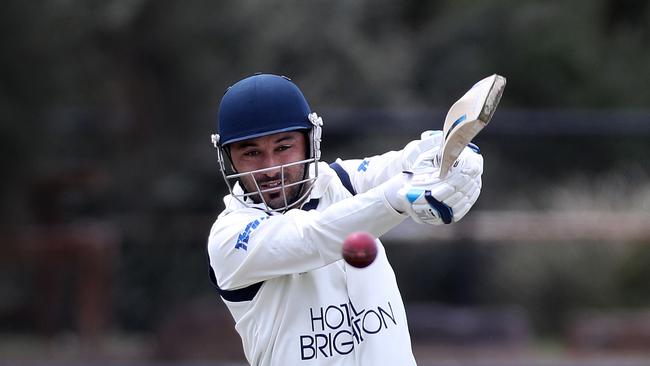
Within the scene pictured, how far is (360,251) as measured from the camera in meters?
3.00

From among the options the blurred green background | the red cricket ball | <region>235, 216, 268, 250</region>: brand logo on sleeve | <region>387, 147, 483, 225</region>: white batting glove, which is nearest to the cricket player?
<region>235, 216, 268, 250</region>: brand logo on sleeve

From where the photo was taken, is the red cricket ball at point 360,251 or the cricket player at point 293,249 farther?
the cricket player at point 293,249

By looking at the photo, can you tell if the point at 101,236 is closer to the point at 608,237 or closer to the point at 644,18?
the point at 608,237

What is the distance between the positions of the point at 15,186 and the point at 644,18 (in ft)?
38.7

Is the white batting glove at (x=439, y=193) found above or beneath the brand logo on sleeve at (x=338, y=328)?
above

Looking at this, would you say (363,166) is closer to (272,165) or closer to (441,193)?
(272,165)

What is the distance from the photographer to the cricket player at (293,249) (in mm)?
3561

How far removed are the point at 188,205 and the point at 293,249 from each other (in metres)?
11.7

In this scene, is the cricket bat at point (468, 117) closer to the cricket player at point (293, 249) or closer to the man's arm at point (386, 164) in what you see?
the cricket player at point (293, 249)

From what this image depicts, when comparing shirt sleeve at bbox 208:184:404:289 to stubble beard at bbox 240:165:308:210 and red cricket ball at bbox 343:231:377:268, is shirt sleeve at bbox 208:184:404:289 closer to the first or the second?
stubble beard at bbox 240:165:308:210

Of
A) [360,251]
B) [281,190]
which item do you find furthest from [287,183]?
[360,251]

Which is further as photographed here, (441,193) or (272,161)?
(272,161)

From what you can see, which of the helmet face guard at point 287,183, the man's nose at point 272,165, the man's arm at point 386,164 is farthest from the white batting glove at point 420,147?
the man's nose at point 272,165

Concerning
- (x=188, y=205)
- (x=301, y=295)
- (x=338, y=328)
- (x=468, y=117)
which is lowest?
(x=188, y=205)
